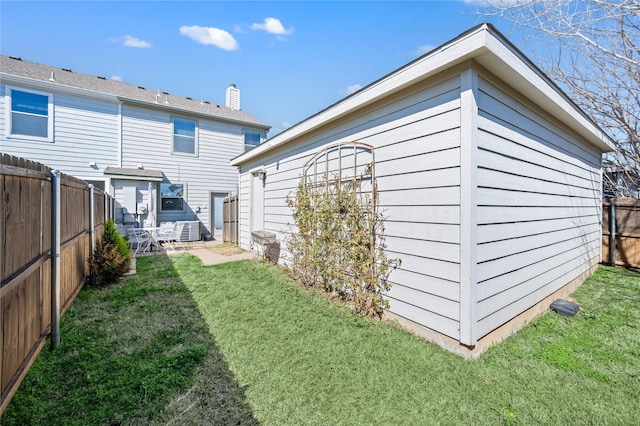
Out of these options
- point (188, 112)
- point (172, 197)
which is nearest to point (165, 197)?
point (172, 197)

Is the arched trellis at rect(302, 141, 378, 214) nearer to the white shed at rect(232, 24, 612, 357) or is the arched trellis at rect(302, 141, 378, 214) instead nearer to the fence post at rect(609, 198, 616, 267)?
the white shed at rect(232, 24, 612, 357)

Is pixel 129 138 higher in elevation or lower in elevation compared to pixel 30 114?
lower

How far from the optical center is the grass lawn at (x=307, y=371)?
1857mm

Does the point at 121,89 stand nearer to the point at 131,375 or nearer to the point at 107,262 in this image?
the point at 107,262

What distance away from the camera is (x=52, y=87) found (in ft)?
26.9

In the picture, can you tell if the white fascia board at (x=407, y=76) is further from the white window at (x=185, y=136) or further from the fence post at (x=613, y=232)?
the white window at (x=185, y=136)

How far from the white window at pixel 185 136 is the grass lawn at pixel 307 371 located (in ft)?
26.1

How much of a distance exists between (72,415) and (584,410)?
3.51m

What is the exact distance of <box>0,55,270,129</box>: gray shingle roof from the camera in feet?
27.7

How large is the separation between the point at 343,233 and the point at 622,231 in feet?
22.0

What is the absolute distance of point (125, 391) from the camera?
203 cm

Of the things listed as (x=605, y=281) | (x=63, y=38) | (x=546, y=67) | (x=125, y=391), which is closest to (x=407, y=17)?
(x=546, y=67)

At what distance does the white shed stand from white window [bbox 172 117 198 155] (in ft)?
27.0

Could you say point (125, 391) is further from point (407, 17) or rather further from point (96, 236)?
point (407, 17)
